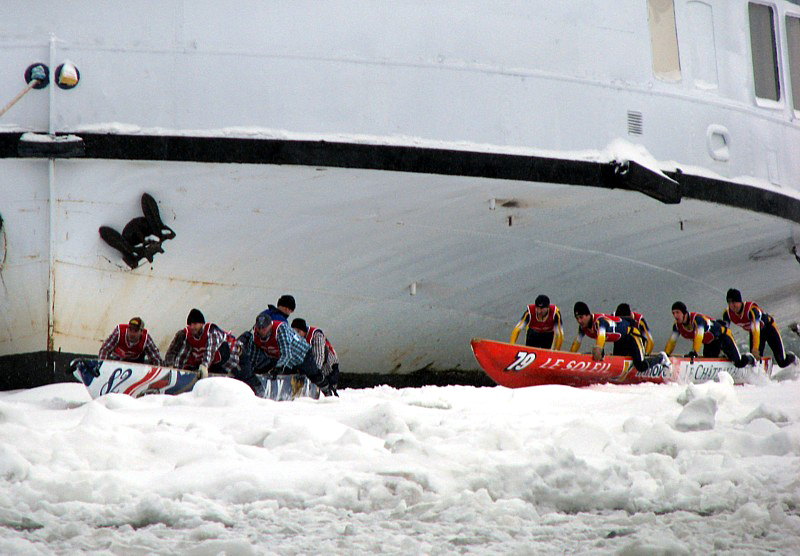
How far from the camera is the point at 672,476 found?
15.7ft

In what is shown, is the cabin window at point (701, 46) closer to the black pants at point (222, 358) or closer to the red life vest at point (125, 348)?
the black pants at point (222, 358)

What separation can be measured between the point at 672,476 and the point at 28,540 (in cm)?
266

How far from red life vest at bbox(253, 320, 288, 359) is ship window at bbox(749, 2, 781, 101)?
600 cm

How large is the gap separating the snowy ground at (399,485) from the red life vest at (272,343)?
10.6 ft

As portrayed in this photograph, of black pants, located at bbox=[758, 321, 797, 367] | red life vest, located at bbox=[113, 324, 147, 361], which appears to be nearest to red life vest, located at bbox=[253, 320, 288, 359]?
red life vest, located at bbox=[113, 324, 147, 361]

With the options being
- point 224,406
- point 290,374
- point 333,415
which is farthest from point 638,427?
point 290,374

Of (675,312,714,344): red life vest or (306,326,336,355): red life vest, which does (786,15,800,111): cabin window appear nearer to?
(675,312,714,344): red life vest

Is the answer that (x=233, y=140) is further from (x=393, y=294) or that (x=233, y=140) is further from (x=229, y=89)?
(x=393, y=294)

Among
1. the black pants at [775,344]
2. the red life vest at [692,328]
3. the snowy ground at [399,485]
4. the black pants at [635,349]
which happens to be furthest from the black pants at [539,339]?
the snowy ground at [399,485]

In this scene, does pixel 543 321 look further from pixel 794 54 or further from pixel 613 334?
pixel 794 54

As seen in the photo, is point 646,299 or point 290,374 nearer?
point 290,374

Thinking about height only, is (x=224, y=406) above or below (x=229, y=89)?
below

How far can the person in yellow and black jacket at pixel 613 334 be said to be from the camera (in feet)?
37.0

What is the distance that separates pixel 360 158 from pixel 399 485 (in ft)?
16.4
